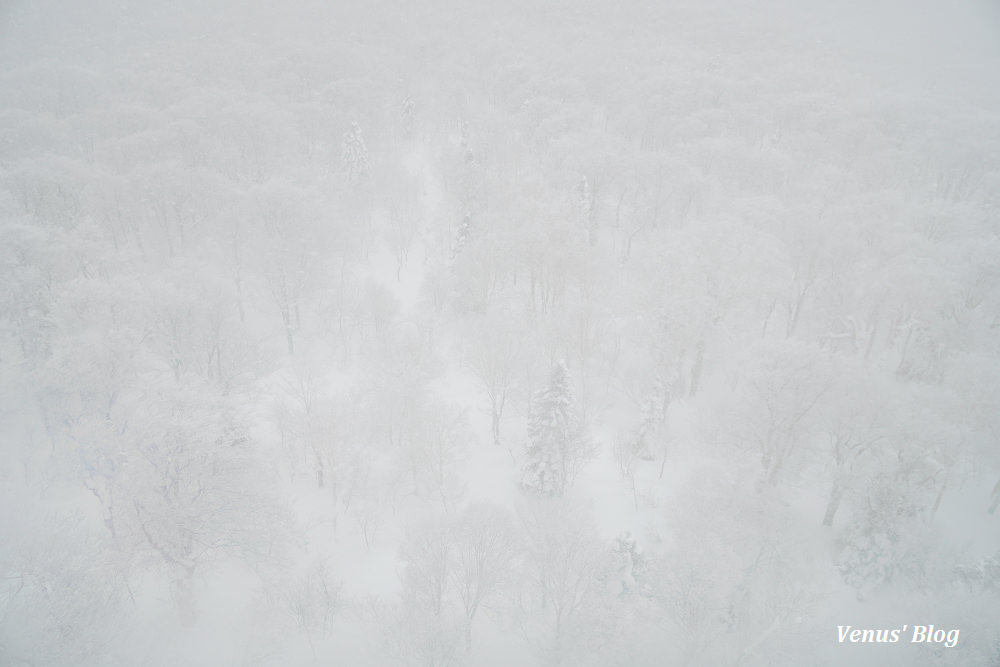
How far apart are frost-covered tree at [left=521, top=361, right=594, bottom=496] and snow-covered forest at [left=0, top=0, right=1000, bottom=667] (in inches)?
10.2

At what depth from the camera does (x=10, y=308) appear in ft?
111

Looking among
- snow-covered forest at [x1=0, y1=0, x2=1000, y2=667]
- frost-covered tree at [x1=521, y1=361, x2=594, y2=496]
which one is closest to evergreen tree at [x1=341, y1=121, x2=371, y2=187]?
snow-covered forest at [x1=0, y1=0, x2=1000, y2=667]

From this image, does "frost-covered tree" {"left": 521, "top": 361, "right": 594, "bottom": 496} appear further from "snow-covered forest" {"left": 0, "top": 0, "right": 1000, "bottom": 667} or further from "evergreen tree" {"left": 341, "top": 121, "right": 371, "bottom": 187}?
"evergreen tree" {"left": 341, "top": 121, "right": 371, "bottom": 187}

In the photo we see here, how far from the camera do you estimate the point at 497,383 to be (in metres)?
38.3

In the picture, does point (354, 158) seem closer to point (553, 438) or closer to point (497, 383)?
point (497, 383)

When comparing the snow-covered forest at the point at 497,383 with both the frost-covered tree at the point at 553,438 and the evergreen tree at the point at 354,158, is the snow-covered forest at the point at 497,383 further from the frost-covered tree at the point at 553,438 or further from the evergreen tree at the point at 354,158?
the evergreen tree at the point at 354,158

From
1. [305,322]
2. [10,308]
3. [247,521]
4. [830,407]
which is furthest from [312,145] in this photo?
[830,407]

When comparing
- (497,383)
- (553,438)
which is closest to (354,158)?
(497,383)

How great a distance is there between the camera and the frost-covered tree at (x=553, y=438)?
3175 cm

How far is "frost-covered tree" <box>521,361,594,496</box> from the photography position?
31.8 meters

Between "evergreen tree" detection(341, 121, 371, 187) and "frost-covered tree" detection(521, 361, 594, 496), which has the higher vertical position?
"evergreen tree" detection(341, 121, 371, 187)

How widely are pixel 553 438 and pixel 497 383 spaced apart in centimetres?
763

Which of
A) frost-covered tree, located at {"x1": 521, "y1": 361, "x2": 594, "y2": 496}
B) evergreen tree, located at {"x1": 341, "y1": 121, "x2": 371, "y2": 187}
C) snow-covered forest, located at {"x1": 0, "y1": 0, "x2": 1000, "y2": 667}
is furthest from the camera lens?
evergreen tree, located at {"x1": 341, "y1": 121, "x2": 371, "y2": 187}

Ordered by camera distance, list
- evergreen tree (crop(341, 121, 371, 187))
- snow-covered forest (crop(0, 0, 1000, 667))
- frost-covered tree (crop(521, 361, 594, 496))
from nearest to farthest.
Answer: snow-covered forest (crop(0, 0, 1000, 667)) < frost-covered tree (crop(521, 361, 594, 496)) < evergreen tree (crop(341, 121, 371, 187))
